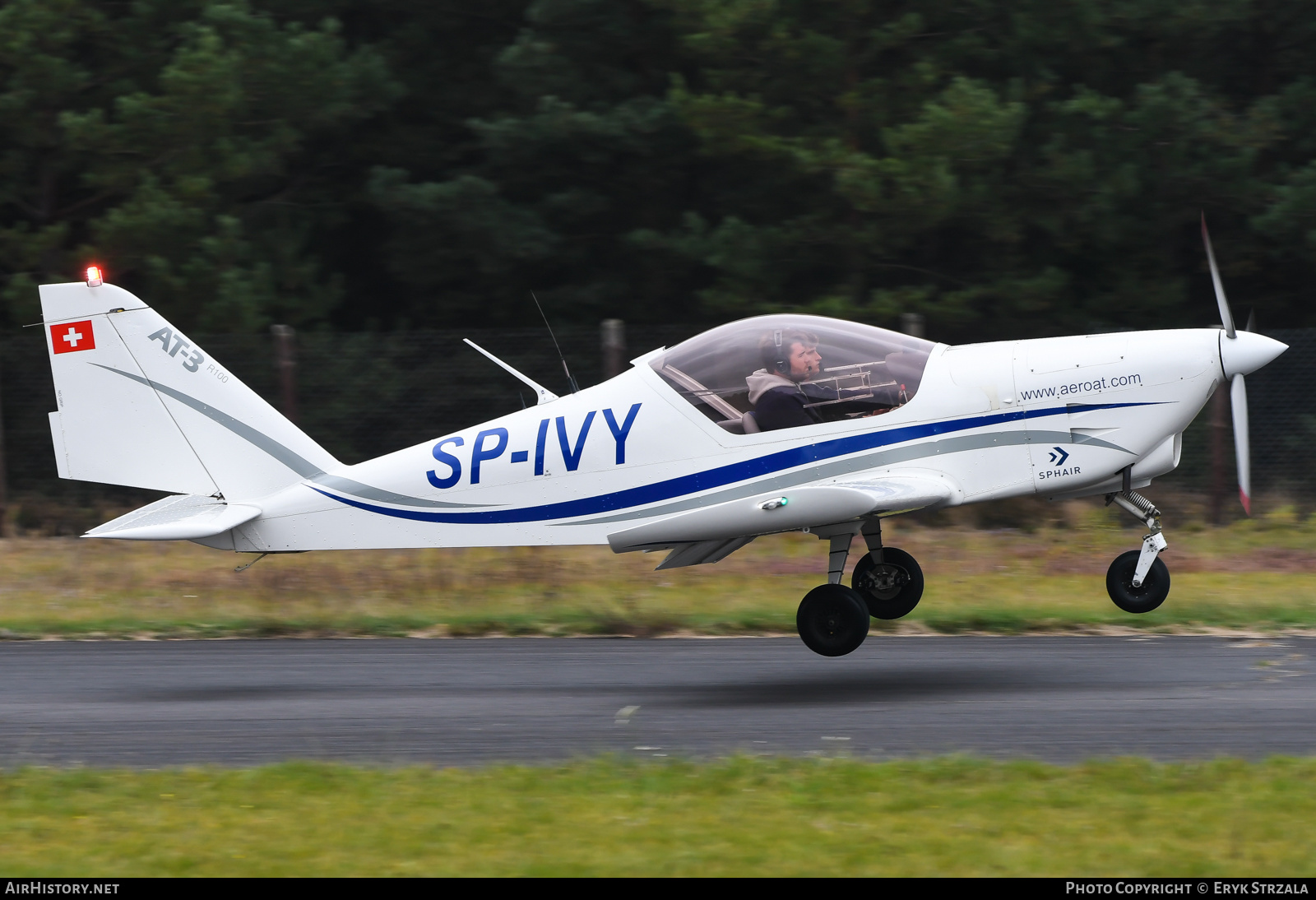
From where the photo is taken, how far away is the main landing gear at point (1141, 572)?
8.90 metres

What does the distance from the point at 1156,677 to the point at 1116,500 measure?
3.73 feet

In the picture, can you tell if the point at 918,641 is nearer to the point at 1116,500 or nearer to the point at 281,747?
the point at 1116,500

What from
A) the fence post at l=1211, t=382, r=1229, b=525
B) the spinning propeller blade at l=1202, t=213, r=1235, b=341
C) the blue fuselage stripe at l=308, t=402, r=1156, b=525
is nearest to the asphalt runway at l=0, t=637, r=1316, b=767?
the blue fuselage stripe at l=308, t=402, r=1156, b=525

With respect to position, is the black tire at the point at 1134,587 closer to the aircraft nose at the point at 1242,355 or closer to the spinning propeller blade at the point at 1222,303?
the aircraft nose at the point at 1242,355

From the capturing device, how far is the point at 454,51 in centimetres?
2303

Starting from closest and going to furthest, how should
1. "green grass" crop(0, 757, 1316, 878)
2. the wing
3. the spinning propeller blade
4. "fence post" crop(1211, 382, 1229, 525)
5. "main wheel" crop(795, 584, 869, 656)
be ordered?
"green grass" crop(0, 757, 1316, 878) < the wing < "main wheel" crop(795, 584, 869, 656) < the spinning propeller blade < "fence post" crop(1211, 382, 1229, 525)

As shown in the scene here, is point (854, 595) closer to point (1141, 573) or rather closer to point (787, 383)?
point (787, 383)

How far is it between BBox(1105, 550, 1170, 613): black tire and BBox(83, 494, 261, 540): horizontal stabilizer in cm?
538

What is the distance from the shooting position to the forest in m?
19.3

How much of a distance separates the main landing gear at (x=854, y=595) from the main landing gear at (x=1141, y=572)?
129 centimetres

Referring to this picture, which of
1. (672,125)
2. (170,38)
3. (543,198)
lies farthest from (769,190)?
(170,38)

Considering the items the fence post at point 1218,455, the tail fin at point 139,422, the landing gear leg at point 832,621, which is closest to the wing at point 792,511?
the landing gear leg at point 832,621

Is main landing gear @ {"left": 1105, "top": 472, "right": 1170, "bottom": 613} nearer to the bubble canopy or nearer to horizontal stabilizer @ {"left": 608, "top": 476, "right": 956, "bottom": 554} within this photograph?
horizontal stabilizer @ {"left": 608, "top": 476, "right": 956, "bottom": 554}

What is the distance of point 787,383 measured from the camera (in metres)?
8.86
